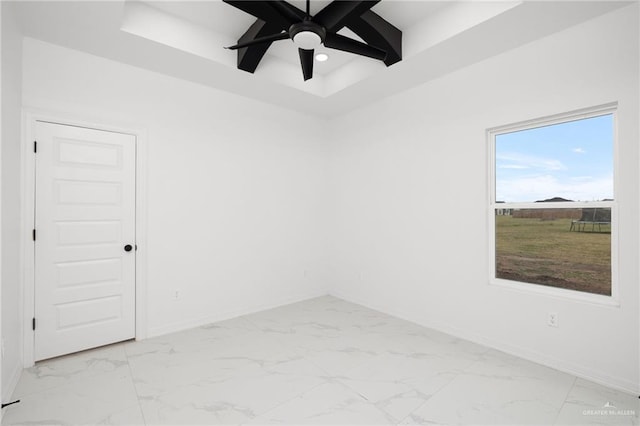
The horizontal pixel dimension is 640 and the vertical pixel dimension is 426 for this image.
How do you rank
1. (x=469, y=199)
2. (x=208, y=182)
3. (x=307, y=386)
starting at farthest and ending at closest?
(x=208, y=182)
(x=469, y=199)
(x=307, y=386)

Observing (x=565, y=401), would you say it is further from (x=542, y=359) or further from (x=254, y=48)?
(x=254, y=48)

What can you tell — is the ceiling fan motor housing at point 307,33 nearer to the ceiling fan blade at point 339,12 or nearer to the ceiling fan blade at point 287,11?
the ceiling fan blade at point 287,11

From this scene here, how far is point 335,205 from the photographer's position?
4953mm

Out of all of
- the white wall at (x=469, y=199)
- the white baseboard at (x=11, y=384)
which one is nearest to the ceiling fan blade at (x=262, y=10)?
the white wall at (x=469, y=199)

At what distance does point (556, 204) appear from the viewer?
9.28ft

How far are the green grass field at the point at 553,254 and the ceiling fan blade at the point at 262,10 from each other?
8.83ft

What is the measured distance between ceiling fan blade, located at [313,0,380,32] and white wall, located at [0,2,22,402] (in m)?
2.25

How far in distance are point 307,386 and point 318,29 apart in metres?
2.67

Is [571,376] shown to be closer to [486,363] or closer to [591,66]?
[486,363]

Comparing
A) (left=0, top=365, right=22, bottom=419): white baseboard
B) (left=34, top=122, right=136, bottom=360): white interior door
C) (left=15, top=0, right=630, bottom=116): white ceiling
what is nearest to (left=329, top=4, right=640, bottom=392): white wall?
(left=15, top=0, right=630, bottom=116): white ceiling

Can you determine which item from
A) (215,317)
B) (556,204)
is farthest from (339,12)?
(215,317)

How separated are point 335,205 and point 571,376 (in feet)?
10.8

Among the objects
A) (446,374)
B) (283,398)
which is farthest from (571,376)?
(283,398)

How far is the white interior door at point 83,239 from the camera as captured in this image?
2.82 m
